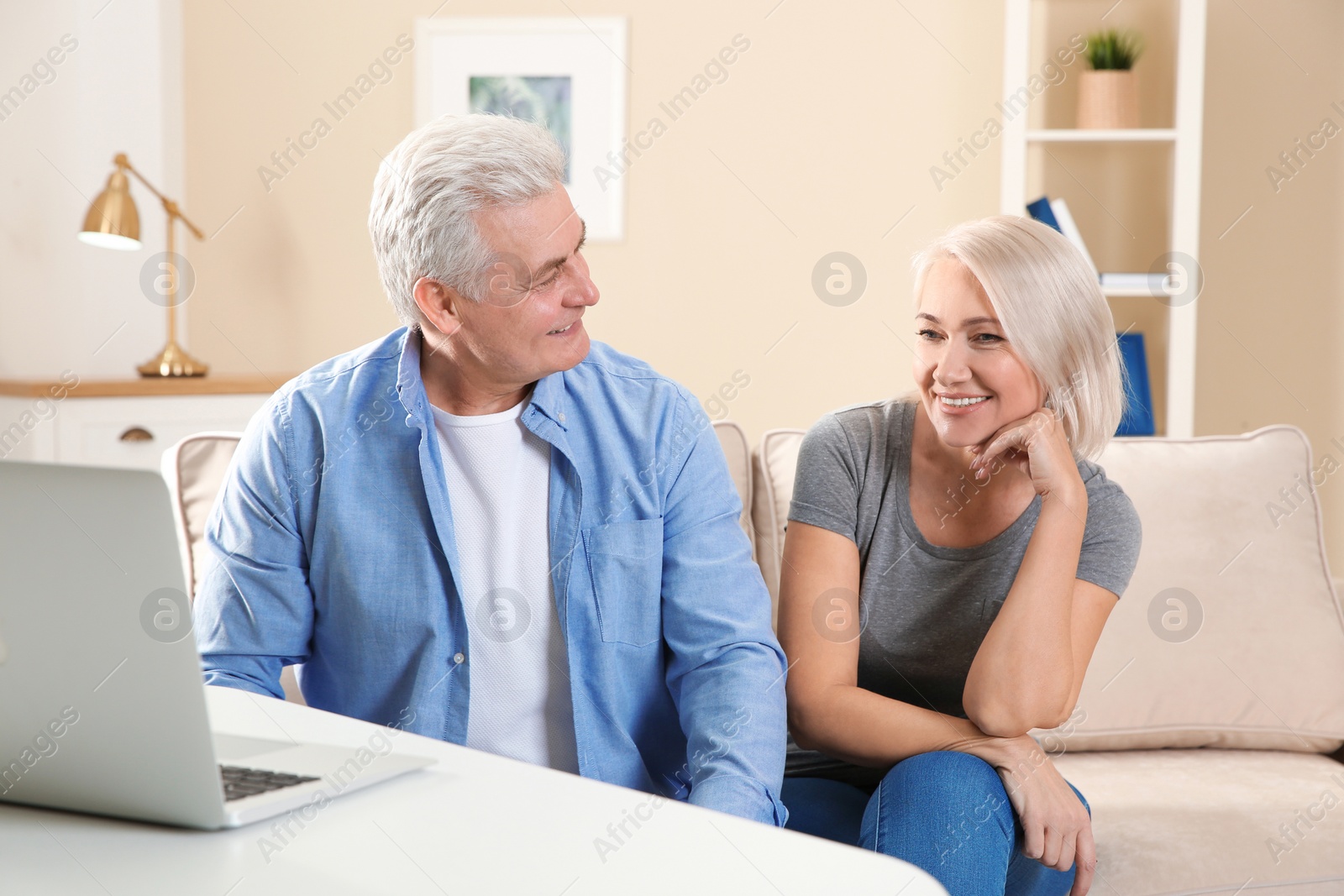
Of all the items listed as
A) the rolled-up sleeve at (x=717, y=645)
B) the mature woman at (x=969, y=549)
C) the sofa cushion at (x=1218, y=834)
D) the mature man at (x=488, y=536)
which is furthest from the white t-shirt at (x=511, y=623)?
the sofa cushion at (x=1218, y=834)

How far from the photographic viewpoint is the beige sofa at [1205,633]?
4.91 feet

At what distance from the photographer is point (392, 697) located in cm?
121

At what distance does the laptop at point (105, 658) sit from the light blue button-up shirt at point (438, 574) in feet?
1.64

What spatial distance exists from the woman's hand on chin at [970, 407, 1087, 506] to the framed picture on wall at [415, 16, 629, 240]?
1893mm

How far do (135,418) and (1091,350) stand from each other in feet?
6.63

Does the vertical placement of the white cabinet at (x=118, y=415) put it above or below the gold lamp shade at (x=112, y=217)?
below

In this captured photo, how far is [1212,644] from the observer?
163 cm

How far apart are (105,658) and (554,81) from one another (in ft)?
8.72

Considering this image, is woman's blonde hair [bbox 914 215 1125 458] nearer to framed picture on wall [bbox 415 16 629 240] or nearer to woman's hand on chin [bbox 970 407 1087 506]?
woman's hand on chin [bbox 970 407 1087 506]

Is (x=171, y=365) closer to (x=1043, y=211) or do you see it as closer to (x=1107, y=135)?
(x=1043, y=211)

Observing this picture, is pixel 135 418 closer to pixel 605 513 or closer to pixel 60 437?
pixel 60 437

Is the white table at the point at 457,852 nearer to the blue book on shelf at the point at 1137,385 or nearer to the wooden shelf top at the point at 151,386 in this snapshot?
the wooden shelf top at the point at 151,386

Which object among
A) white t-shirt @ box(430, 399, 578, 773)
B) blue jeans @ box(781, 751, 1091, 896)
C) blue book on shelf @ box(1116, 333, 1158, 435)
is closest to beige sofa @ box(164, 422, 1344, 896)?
blue jeans @ box(781, 751, 1091, 896)

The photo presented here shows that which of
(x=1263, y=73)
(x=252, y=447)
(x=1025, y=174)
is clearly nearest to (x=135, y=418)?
(x=252, y=447)
